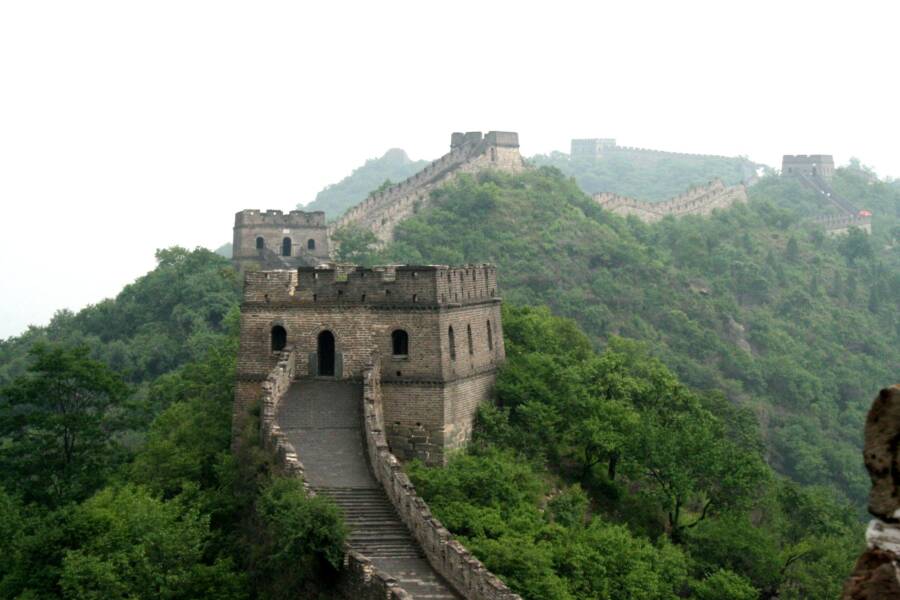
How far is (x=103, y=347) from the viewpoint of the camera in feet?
217

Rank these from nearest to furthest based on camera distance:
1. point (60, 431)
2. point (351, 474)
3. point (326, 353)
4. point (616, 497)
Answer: point (351, 474) < point (326, 353) < point (60, 431) < point (616, 497)

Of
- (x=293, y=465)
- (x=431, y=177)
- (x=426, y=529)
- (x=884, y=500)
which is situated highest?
(x=431, y=177)

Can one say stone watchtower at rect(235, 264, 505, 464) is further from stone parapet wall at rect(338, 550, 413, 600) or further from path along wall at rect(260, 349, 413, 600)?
stone parapet wall at rect(338, 550, 413, 600)

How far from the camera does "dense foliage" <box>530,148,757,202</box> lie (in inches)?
Answer: 7092

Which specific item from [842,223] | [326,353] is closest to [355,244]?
[326,353]

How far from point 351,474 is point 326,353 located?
5742 mm

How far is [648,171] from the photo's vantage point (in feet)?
619

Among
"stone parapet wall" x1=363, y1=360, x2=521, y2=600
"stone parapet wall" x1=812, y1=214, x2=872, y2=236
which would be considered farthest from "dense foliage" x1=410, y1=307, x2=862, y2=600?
"stone parapet wall" x1=812, y1=214, x2=872, y2=236

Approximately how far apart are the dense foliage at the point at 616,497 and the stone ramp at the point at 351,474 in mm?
1918

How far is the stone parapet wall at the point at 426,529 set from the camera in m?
23.9

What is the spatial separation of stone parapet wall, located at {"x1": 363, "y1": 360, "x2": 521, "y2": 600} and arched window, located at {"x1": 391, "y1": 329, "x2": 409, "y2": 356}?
7.16ft

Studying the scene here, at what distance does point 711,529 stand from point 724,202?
77466 mm

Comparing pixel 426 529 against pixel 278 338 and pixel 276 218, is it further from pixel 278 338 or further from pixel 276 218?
pixel 276 218

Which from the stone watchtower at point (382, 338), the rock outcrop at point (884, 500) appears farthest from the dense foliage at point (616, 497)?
the rock outcrop at point (884, 500)
